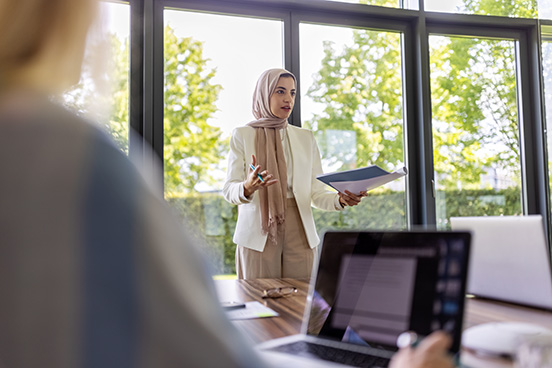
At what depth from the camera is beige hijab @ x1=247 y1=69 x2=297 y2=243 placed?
104 inches

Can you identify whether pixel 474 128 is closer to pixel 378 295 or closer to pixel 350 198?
pixel 350 198

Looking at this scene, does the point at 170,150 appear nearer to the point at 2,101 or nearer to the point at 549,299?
the point at 549,299

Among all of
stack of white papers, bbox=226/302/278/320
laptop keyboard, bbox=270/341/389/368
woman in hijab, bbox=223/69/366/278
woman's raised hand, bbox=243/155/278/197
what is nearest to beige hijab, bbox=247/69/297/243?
woman in hijab, bbox=223/69/366/278

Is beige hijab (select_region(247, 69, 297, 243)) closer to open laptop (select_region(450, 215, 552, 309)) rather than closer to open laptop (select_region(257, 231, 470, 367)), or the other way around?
open laptop (select_region(450, 215, 552, 309))

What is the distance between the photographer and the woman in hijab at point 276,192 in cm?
249

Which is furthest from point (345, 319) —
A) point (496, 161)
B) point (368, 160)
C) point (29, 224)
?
point (496, 161)

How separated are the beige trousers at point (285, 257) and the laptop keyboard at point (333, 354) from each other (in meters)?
1.58

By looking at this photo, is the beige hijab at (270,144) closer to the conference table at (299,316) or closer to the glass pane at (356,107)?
the glass pane at (356,107)

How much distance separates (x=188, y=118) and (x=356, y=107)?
1.17m

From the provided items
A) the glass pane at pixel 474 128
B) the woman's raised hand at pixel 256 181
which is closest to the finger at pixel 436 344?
the woman's raised hand at pixel 256 181

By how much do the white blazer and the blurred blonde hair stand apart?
204cm

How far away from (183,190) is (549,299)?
2.25 m

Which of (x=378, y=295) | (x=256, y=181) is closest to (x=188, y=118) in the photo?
(x=256, y=181)

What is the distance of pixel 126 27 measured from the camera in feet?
10.0
